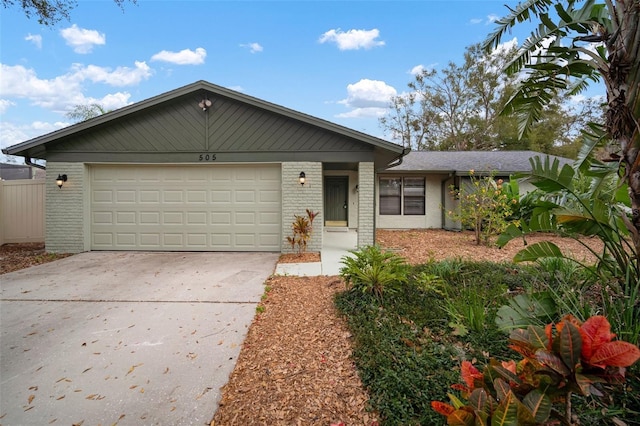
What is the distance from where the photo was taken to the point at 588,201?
2.50 meters

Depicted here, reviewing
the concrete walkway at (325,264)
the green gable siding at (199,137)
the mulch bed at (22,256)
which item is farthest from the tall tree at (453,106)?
the mulch bed at (22,256)

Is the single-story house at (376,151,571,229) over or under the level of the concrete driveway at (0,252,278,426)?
over

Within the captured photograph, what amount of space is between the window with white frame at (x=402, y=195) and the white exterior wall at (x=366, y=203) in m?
5.32

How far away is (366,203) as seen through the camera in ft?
25.3

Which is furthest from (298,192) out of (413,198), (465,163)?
(465,163)

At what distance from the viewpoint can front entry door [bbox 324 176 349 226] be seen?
1211cm

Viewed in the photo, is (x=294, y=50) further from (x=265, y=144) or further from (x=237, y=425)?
(x=237, y=425)

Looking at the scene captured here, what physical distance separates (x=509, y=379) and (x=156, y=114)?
8.89 metres

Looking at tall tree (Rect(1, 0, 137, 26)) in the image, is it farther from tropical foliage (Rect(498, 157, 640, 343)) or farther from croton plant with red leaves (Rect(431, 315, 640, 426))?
croton plant with red leaves (Rect(431, 315, 640, 426))

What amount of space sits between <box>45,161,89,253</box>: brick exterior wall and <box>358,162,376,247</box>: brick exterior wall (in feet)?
24.0

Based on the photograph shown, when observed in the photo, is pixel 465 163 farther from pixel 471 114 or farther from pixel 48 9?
pixel 471 114

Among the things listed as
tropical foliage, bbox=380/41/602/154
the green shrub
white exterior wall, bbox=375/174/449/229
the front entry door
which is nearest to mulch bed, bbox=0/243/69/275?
the green shrub

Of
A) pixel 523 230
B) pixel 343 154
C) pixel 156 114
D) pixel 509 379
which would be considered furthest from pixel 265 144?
pixel 509 379

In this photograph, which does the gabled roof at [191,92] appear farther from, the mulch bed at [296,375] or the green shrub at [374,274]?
the mulch bed at [296,375]
